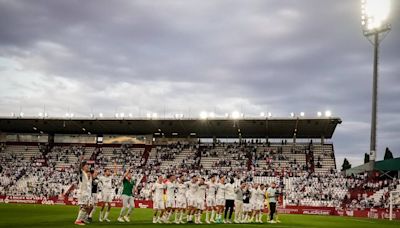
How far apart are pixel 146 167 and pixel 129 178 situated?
45.4 metres

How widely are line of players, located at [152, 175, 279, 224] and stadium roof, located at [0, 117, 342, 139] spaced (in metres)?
36.9

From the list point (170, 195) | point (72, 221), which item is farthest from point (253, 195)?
point (72, 221)

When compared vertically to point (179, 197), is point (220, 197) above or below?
below

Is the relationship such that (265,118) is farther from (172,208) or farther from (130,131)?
(172,208)

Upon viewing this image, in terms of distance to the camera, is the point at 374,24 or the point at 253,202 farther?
the point at 374,24

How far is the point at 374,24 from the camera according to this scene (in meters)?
57.8

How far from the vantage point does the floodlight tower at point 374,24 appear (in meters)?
57.4

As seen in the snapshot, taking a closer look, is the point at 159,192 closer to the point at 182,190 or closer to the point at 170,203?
the point at 170,203

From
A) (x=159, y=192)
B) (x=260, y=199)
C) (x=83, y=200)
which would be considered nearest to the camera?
(x=83, y=200)

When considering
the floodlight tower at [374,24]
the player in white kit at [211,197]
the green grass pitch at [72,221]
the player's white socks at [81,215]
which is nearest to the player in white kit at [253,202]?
the green grass pitch at [72,221]

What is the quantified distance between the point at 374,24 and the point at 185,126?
30.9 meters

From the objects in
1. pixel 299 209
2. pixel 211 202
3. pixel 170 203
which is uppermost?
pixel 170 203

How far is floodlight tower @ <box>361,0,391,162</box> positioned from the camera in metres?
57.4

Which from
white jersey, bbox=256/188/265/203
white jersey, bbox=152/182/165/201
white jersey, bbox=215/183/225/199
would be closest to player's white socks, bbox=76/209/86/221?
white jersey, bbox=152/182/165/201
